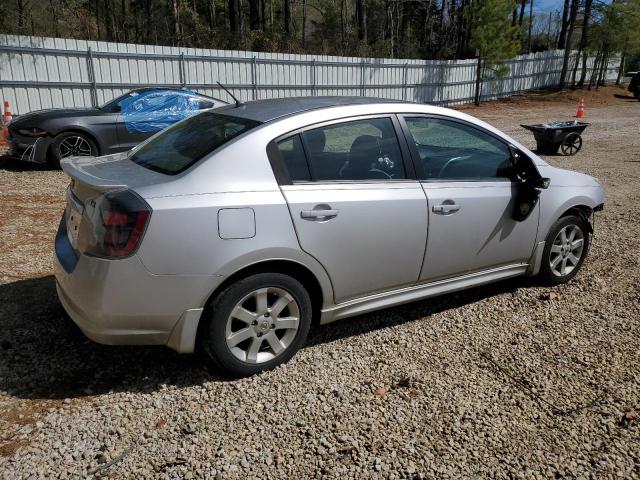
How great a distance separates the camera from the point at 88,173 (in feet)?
11.0

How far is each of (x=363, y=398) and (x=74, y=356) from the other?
73.2 inches

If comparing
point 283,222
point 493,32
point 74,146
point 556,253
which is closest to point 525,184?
point 556,253

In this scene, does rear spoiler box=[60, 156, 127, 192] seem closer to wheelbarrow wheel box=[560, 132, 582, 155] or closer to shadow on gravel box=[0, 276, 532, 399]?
shadow on gravel box=[0, 276, 532, 399]

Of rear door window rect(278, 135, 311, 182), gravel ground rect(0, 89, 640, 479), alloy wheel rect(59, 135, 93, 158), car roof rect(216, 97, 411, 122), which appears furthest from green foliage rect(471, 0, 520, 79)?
rear door window rect(278, 135, 311, 182)

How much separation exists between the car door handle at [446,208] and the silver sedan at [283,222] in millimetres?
10

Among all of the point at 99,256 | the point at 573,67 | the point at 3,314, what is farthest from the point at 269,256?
the point at 573,67

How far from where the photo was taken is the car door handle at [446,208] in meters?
3.81

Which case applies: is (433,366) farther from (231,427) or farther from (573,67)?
(573,67)

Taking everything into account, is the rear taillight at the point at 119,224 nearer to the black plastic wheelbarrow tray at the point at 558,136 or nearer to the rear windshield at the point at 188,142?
the rear windshield at the point at 188,142

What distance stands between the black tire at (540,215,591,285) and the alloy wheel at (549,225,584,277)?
0.04 feet

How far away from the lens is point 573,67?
37.8 meters

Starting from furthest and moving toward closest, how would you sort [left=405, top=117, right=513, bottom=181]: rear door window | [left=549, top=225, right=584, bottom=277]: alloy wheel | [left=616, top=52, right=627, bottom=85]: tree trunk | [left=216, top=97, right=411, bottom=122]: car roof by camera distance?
[left=616, top=52, right=627, bottom=85]: tree trunk, [left=549, top=225, right=584, bottom=277]: alloy wheel, [left=405, top=117, right=513, bottom=181]: rear door window, [left=216, top=97, right=411, bottom=122]: car roof

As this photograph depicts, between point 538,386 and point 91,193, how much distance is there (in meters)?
2.88

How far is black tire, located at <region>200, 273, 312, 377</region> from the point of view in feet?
10.2
